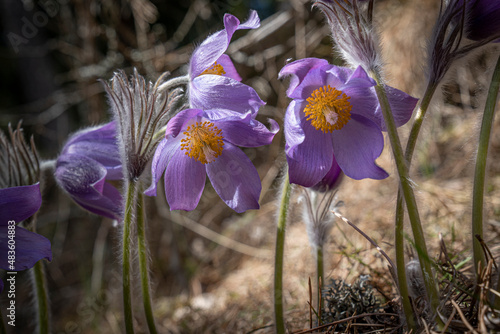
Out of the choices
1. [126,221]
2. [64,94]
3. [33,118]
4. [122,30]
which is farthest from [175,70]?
[126,221]

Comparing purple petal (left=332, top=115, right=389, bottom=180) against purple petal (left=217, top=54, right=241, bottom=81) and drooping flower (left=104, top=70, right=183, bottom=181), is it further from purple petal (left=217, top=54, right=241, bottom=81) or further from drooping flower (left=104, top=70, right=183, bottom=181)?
drooping flower (left=104, top=70, right=183, bottom=181)

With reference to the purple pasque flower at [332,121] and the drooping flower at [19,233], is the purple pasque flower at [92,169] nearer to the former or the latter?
the drooping flower at [19,233]

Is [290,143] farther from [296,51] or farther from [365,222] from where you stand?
[296,51]

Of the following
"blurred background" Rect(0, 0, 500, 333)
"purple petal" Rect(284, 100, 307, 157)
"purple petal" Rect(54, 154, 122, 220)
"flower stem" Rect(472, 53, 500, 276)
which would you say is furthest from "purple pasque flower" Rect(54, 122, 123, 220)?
"blurred background" Rect(0, 0, 500, 333)

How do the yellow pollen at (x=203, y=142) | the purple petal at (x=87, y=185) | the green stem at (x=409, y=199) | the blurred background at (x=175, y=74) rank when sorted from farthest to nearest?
the blurred background at (x=175, y=74) → the purple petal at (x=87, y=185) → the yellow pollen at (x=203, y=142) → the green stem at (x=409, y=199)

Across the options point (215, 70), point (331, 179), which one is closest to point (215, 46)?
point (215, 70)

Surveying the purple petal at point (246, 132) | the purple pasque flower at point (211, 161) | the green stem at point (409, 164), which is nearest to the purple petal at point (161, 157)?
the purple pasque flower at point (211, 161)
